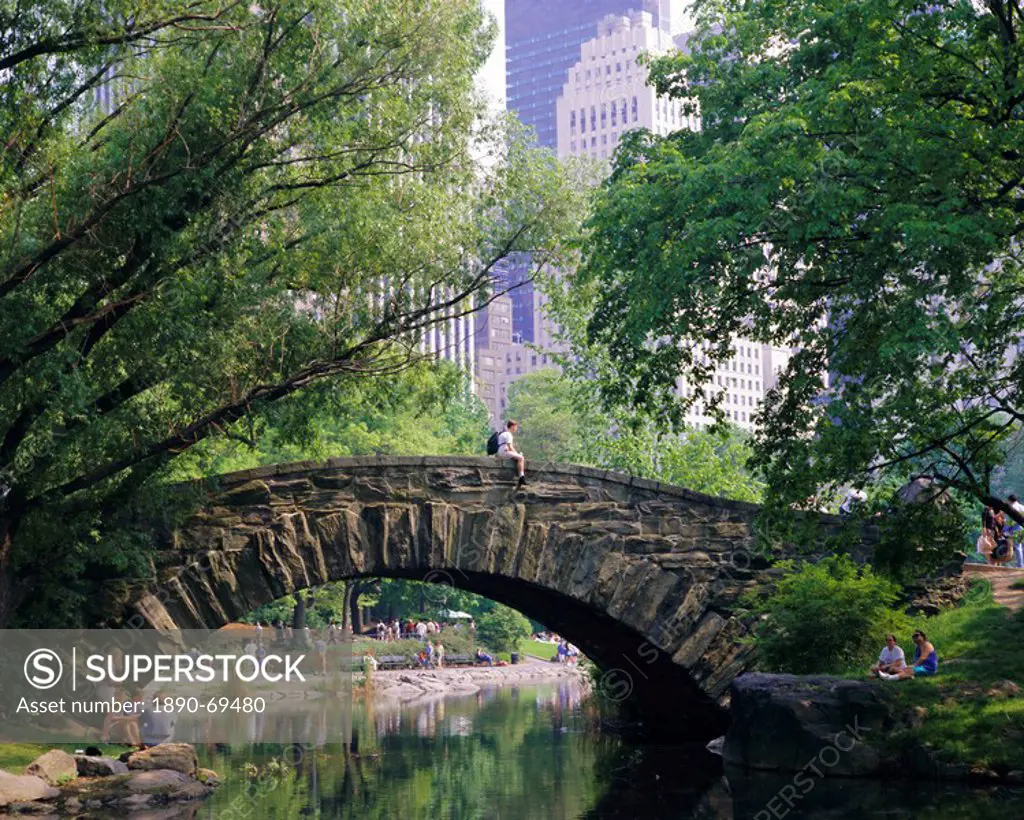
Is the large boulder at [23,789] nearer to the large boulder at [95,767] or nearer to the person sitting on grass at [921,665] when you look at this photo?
the large boulder at [95,767]

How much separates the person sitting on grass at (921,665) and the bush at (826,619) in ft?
3.63

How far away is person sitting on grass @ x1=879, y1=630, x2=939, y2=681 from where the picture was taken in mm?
18672

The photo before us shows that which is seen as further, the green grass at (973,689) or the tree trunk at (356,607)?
the tree trunk at (356,607)

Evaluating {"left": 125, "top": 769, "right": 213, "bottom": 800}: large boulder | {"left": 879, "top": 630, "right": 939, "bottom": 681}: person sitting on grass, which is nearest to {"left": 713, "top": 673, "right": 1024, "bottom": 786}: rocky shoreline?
{"left": 879, "top": 630, "right": 939, "bottom": 681}: person sitting on grass

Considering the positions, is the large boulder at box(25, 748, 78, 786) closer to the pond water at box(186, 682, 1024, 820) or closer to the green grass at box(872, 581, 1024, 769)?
the pond water at box(186, 682, 1024, 820)

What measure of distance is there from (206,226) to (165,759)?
6.88 m

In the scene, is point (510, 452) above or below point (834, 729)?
above

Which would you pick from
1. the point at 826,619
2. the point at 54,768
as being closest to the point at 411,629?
the point at 826,619

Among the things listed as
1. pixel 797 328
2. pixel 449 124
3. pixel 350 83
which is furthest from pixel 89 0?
pixel 797 328

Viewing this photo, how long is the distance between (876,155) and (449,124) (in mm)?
5961

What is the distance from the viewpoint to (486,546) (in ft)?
64.9

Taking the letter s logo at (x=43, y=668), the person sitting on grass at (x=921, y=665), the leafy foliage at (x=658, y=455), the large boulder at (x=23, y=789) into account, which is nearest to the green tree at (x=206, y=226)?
the letter s logo at (x=43, y=668)

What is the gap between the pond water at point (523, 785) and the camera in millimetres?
15258

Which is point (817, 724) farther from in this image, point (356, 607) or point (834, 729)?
point (356, 607)
